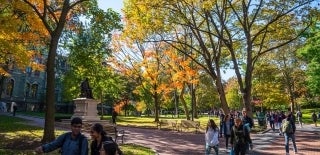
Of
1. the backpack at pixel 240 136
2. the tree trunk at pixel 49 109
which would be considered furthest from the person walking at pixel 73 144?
the tree trunk at pixel 49 109

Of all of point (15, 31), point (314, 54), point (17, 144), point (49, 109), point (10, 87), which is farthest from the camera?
point (10, 87)

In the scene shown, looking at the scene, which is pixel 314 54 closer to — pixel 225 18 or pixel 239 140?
pixel 225 18

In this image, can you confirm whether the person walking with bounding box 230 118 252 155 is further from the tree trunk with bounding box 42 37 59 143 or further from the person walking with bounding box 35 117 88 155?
the tree trunk with bounding box 42 37 59 143

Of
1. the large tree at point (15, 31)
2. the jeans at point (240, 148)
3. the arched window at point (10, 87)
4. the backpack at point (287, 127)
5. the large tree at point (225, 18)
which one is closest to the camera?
the jeans at point (240, 148)

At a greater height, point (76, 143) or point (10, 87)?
point (10, 87)

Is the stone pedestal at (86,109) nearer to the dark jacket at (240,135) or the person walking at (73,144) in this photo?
the dark jacket at (240,135)

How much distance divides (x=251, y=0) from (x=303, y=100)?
53351 mm

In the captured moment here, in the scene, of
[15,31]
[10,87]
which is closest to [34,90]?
[10,87]

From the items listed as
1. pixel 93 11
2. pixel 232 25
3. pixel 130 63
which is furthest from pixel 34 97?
pixel 93 11

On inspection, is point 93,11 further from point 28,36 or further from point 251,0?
point 251,0

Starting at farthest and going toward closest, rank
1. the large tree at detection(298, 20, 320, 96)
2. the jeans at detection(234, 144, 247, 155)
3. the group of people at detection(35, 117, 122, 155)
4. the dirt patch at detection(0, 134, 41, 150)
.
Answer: the large tree at detection(298, 20, 320, 96)
the dirt patch at detection(0, 134, 41, 150)
the jeans at detection(234, 144, 247, 155)
the group of people at detection(35, 117, 122, 155)

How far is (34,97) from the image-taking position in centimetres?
6494

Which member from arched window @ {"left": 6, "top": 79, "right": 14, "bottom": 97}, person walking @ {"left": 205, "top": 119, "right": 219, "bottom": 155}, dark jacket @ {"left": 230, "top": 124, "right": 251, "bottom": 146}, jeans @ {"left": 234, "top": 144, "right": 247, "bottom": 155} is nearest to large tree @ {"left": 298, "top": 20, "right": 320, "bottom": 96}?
person walking @ {"left": 205, "top": 119, "right": 219, "bottom": 155}

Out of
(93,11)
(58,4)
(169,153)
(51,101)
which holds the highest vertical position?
(58,4)
